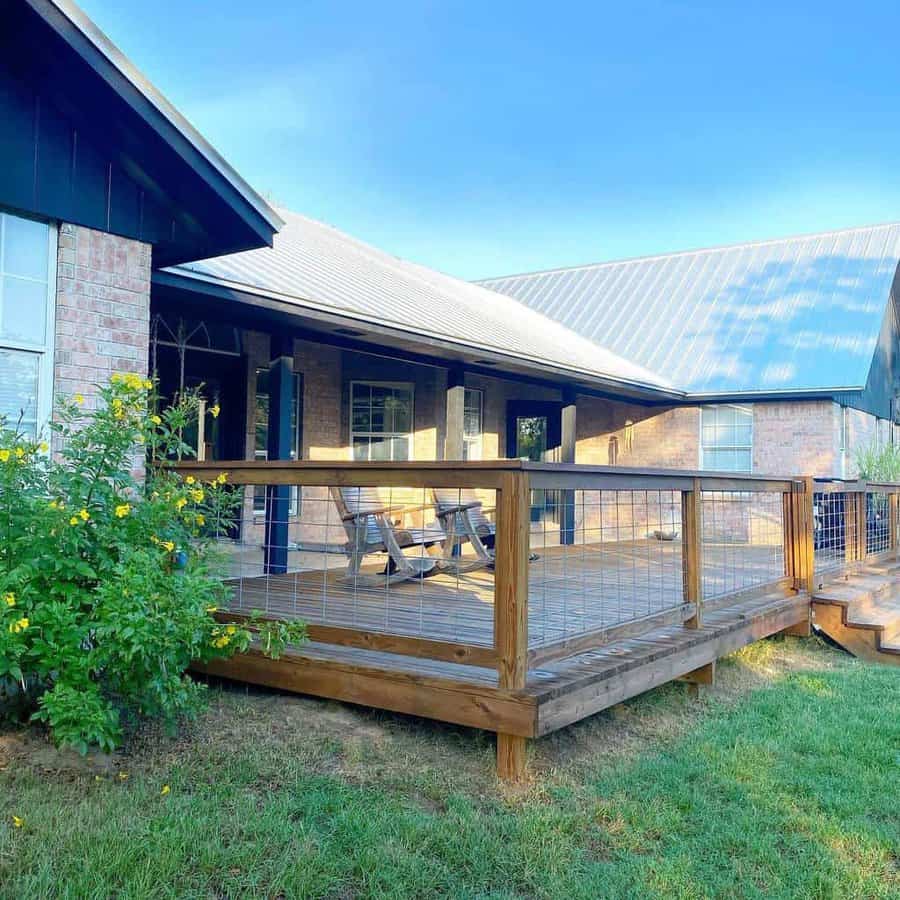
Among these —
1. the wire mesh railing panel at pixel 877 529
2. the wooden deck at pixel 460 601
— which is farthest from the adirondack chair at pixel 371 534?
the wire mesh railing panel at pixel 877 529

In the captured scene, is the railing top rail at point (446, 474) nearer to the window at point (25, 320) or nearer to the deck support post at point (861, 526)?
the window at point (25, 320)

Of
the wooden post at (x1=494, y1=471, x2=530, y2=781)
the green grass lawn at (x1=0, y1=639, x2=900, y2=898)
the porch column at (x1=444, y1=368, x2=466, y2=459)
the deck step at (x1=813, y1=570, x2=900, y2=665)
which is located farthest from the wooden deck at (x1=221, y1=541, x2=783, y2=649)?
the porch column at (x1=444, y1=368, x2=466, y2=459)

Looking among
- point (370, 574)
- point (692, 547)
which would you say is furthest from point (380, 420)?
point (692, 547)

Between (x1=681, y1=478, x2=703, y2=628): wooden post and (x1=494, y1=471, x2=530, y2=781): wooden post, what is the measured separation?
1.98 meters

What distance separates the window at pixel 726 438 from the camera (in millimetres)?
14547

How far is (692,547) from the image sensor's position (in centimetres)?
548

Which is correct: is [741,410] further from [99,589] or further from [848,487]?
[99,589]

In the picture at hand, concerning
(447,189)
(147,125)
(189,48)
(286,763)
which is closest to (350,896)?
(286,763)

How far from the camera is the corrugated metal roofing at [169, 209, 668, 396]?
745cm

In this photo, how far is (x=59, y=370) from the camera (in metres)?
4.96

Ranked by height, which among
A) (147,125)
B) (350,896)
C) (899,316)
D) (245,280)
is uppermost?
(899,316)

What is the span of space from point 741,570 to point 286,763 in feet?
21.0

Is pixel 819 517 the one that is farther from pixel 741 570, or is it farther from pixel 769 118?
pixel 769 118

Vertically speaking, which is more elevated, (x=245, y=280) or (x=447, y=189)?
(x=447, y=189)
